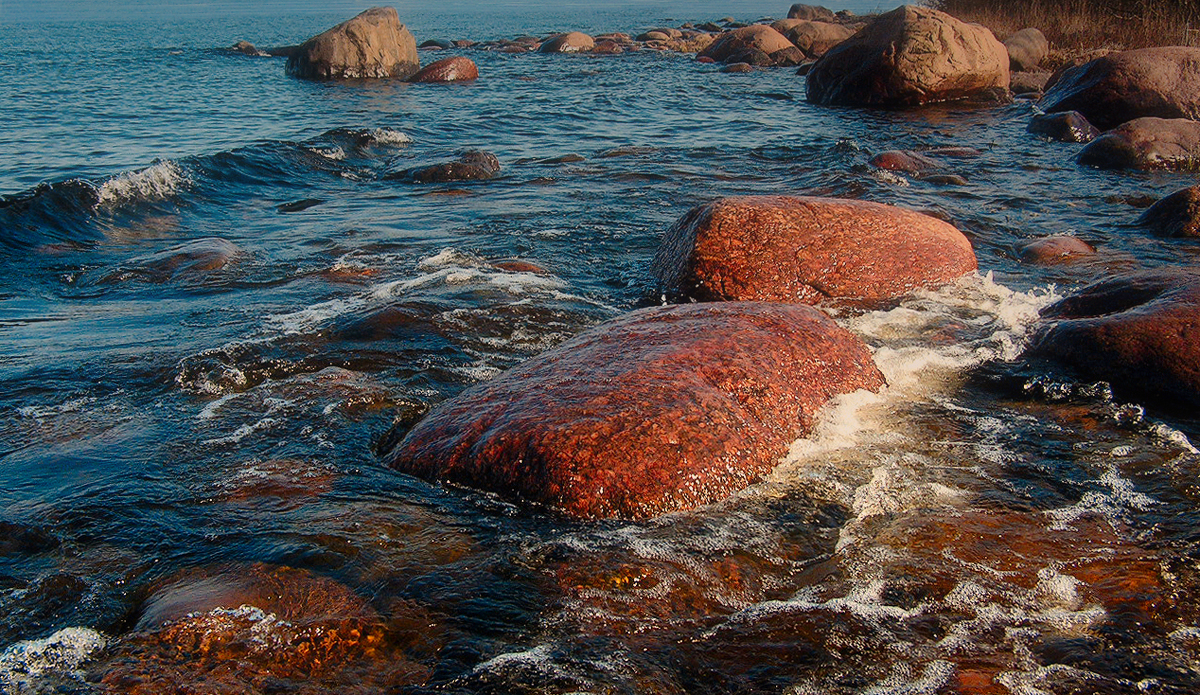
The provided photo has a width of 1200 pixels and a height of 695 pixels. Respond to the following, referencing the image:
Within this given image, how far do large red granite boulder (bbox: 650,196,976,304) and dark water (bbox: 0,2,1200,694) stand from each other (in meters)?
0.37

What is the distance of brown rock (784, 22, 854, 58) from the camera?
107 feet

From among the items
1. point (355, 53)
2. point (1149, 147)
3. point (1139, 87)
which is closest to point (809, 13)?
point (355, 53)

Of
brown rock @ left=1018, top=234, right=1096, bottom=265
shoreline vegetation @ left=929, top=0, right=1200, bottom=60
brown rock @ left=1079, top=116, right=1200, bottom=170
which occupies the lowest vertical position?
brown rock @ left=1018, top=234, right=1096, bottom=265

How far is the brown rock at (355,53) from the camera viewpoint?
26.2 meters

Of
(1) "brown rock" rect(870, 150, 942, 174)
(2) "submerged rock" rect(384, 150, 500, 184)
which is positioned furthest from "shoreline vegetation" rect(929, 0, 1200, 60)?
(2) "submerged rock" rect(384, 150, 500, 184)

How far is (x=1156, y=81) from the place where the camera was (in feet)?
49.4

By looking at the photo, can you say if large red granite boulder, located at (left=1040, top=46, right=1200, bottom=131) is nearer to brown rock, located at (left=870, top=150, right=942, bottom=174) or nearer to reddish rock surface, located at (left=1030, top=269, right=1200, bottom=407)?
brown rock, located at (left=870, top=150, right=942, bottom=174)

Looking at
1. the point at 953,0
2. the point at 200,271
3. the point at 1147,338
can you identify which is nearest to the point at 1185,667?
the point at 1147,338

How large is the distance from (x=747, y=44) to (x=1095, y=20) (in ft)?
36.5

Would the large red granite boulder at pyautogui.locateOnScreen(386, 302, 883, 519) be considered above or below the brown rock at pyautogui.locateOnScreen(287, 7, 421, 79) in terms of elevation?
below

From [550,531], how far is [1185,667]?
2.66 metres

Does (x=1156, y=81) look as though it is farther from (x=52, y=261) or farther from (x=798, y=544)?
(x=52, y=261)

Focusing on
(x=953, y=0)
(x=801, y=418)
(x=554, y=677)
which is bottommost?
(x=554, y=677)

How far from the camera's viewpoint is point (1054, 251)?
8.98m
